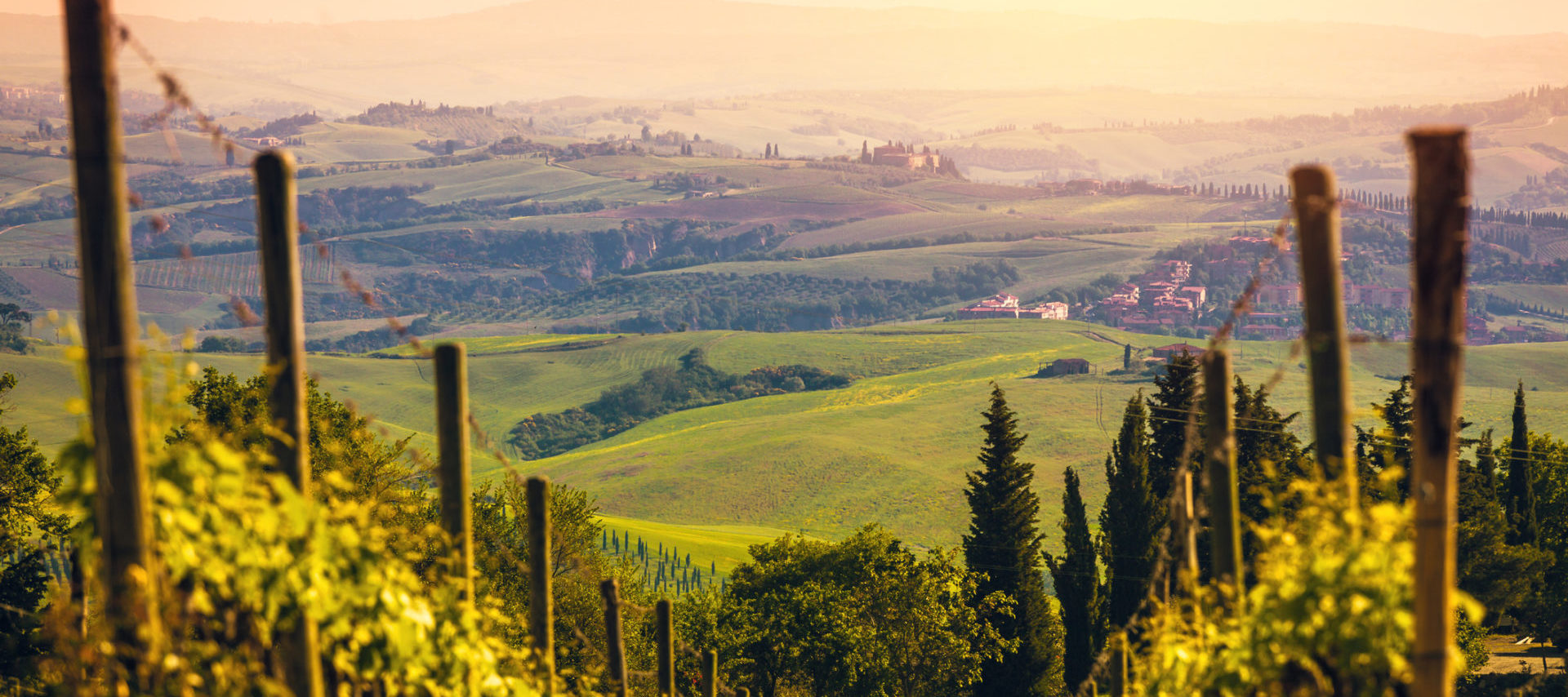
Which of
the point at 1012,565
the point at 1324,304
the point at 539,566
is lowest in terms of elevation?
the point at 1012,565

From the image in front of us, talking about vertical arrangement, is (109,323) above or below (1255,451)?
above

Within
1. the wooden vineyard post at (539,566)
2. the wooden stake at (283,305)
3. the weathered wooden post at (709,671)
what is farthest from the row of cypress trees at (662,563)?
the wooden stake at (283,305)

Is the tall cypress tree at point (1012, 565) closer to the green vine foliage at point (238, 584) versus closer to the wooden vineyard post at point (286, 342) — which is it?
the green vine foliage at point (238, 584)

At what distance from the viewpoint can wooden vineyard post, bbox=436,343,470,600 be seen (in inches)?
469

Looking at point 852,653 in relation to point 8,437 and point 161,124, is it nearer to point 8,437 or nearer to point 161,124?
point 8,437

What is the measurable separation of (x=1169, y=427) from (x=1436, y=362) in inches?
2044

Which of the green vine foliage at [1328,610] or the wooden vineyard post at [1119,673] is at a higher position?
the green vine foliage at [1328,610]

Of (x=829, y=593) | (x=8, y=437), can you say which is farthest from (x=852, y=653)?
(x=8, y=437)

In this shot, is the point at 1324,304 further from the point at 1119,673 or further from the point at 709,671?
the point at 709,671

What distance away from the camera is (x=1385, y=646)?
27.4 ft

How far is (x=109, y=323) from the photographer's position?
7781 millimetres

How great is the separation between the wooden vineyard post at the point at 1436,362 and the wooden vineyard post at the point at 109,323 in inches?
278

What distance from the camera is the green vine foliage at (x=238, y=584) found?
787 cm

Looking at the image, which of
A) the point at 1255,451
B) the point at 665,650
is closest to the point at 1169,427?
the point at 1255,451
